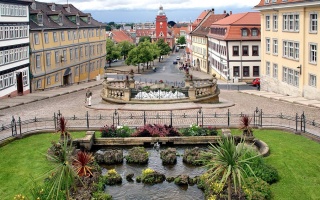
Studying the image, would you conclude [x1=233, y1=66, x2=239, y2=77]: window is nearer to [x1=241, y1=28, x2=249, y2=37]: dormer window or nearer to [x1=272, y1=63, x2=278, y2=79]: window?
[x1=241, y1=28, x2=249, y2=37]: dormer window

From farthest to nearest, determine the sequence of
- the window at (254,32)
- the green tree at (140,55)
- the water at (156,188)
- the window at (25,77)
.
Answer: the green tree at (140,55) → the window at (254,32) → the window at (25,77) → the water at (156,188)

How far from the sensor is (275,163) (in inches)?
689

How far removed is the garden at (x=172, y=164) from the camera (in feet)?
41.7

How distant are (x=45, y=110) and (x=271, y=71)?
83.0 ft

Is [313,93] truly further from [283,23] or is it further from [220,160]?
[220,160]

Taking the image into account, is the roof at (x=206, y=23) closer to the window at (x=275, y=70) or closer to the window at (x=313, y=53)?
the window at (x=275, y=70)

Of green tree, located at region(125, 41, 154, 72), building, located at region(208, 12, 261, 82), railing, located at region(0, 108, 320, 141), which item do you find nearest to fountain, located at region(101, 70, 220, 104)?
railing, located at region(0, 108, 320, 141)

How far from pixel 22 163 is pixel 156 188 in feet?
19.6

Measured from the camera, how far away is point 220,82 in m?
65.9

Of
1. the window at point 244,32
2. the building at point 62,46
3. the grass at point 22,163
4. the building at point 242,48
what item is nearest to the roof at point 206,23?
the building at point 62,46

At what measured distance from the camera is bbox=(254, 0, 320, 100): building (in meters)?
37.6

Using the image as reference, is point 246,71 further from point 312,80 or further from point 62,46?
point 312,80

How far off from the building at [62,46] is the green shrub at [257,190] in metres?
39.7

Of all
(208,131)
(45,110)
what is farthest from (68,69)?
(208,131)
